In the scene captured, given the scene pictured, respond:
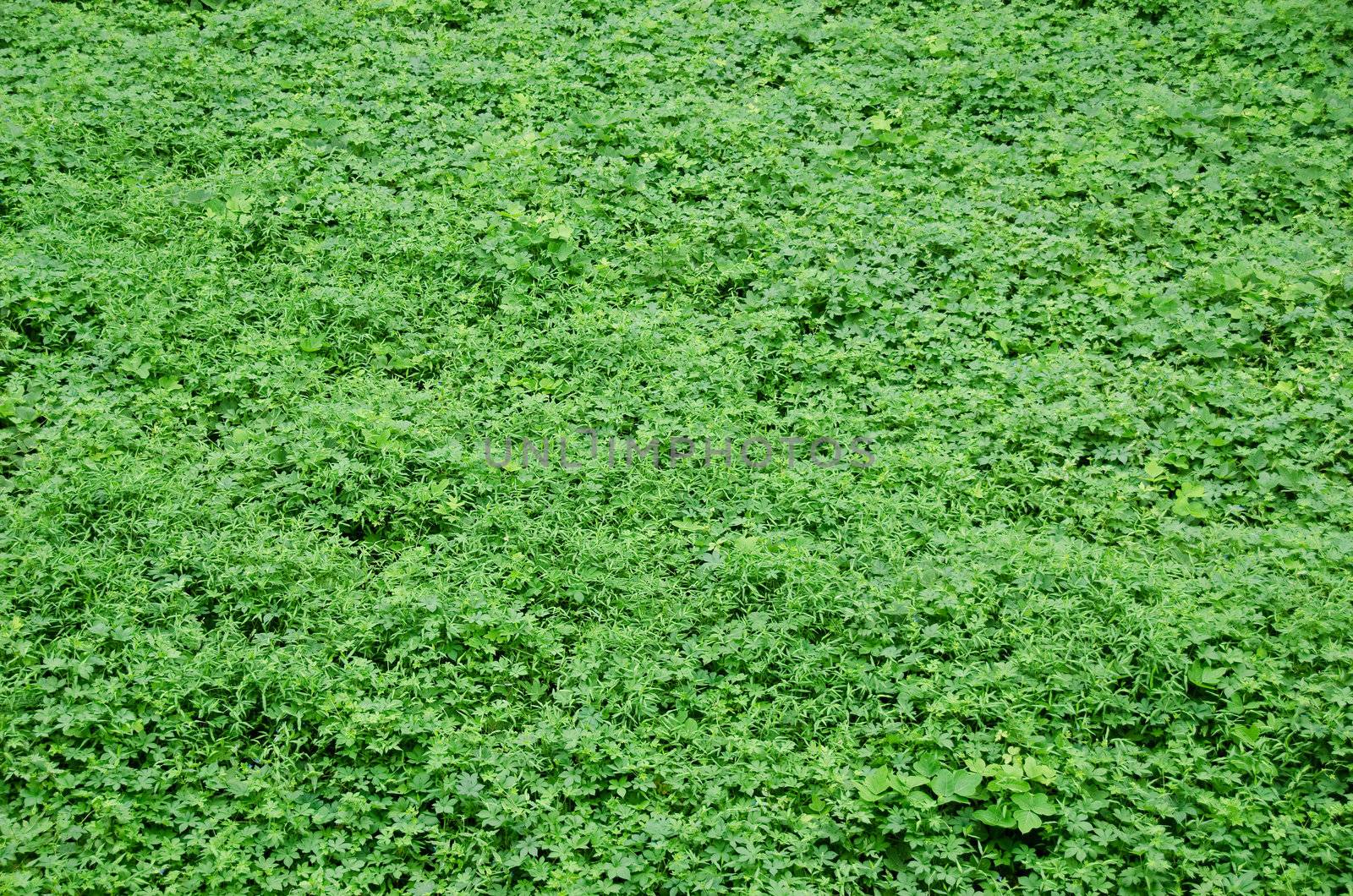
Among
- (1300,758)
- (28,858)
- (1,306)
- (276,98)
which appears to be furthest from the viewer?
(276,98)

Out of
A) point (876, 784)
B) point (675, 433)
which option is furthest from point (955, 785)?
point (675, 433)

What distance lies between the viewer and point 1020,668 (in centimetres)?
415

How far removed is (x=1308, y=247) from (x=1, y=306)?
713 centimetres

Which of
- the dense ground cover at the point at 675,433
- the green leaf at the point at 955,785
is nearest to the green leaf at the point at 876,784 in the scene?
the dense ground cover at the point at 675,433

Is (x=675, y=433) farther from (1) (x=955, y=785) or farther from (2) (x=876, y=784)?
(1) (x=955, y=785)

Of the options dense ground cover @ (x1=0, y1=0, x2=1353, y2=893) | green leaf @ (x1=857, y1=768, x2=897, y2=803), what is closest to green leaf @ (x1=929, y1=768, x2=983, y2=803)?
dense ground cover @ (x1=0, y1=0, x2=1353, y2=893)

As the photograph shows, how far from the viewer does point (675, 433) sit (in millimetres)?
5180

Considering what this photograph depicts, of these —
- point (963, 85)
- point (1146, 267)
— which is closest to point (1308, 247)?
point (1146, 267)

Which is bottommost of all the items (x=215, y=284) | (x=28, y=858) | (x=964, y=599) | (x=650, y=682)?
(x=28, y=858)

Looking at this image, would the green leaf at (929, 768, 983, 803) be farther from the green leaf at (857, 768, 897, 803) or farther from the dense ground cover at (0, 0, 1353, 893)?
the green leaf at (857, 768, 897, 803)

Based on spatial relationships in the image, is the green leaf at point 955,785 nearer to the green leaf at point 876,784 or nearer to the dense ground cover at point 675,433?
the dense ground cover at point 675,433

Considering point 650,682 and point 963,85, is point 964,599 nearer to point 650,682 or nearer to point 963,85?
point 650,682

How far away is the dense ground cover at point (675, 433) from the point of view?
12.5 ft

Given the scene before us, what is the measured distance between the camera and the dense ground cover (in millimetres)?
3803
